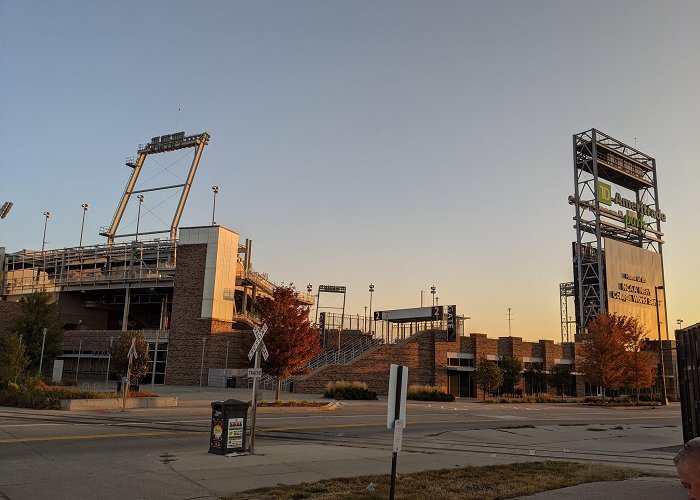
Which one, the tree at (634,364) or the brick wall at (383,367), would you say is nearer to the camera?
the brick wall at (383,367)

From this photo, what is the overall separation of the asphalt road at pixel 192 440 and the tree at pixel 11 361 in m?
6.49

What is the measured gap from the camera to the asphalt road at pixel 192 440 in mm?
10250

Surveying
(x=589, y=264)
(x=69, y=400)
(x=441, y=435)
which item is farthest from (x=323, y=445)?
(x=589, y=264)

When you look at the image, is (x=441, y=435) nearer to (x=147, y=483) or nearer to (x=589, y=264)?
(x=147, y=483)

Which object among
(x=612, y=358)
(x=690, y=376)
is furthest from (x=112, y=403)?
(x=612, y=358)

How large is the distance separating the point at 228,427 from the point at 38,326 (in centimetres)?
4090

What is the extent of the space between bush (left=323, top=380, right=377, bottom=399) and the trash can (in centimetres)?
2703

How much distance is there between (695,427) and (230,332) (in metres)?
41.7

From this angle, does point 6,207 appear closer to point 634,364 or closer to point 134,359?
point 134,359

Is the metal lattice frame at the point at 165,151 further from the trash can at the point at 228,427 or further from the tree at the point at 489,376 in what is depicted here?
the trash can at the point at 228,427

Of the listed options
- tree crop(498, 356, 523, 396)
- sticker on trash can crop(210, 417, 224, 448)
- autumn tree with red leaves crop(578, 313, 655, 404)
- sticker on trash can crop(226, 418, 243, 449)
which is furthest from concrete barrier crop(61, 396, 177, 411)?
autumn tree with red leaves crop(578, 313, 655, 404)

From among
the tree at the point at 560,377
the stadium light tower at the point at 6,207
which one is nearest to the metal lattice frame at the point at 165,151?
the stadium light tower at the point at 6,207

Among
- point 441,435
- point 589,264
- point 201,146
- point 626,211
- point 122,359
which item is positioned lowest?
point 441,435

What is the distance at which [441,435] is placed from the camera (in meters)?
20.2
